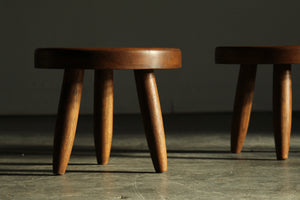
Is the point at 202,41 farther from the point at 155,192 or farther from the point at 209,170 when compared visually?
the point at 155,192

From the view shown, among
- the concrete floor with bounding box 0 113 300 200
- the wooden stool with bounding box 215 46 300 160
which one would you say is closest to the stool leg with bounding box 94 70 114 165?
the concrete floor with bounding box 0 113 300 200

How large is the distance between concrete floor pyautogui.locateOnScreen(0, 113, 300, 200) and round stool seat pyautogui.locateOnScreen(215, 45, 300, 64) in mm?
277

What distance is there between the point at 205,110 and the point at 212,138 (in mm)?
766

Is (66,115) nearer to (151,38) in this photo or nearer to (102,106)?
(102,106)

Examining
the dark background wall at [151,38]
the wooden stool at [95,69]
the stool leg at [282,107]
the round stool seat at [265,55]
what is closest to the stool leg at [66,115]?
the wooden stool at [95,69]

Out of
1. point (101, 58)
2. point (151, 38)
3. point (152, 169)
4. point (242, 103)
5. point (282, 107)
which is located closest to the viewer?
point (101, 58)

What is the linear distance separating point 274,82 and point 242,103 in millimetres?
133

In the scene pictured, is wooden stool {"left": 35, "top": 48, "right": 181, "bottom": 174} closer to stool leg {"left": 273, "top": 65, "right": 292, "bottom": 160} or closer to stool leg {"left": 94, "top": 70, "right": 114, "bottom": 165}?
stool leg {"left": 94, "top": 70, "right": 114, "bottom": 165}

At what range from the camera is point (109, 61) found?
126cm

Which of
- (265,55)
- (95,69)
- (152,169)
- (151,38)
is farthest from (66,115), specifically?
(151,38)

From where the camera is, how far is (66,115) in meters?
1.32

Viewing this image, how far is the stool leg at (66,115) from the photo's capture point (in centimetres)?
132

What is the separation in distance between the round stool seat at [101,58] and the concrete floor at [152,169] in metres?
0.27

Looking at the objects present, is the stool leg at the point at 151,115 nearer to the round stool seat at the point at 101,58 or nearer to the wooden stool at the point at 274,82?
the round stool seat at the point at 101,58
